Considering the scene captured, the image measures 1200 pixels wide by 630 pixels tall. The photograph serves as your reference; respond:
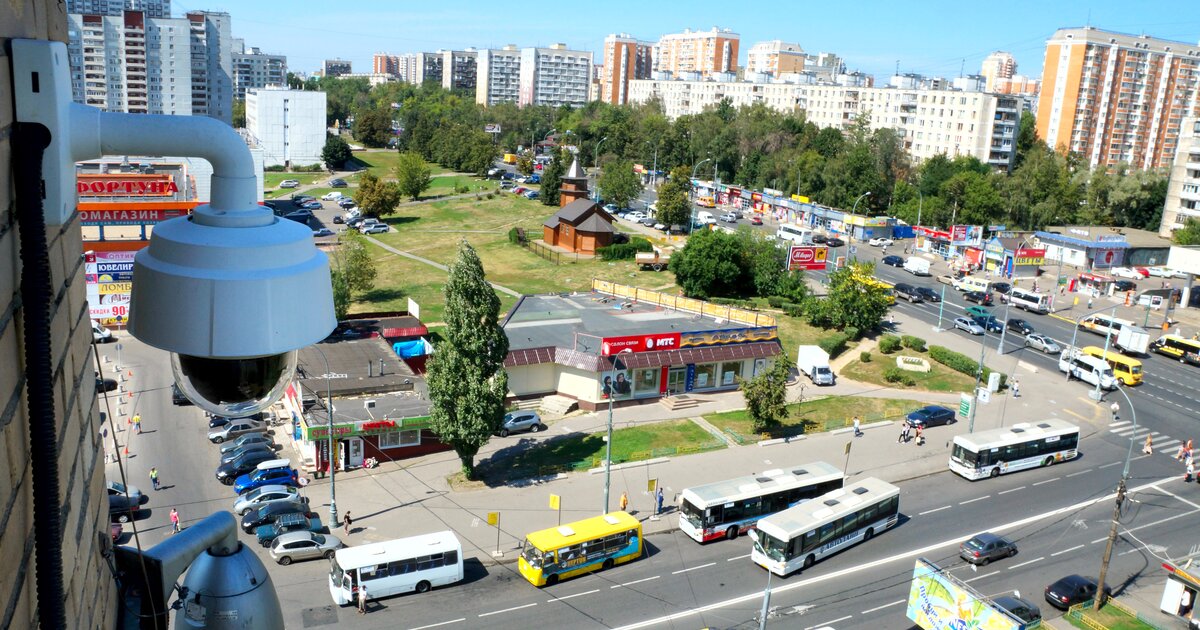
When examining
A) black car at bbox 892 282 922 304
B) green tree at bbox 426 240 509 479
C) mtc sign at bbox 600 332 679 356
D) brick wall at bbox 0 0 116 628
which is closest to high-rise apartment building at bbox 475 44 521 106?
black car at bbox 892 282 922 304

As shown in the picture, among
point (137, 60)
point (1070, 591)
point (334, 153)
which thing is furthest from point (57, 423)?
point (334, 153)

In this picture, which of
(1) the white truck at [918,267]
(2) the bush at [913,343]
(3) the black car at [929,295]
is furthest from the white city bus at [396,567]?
(1) the white truck at [918,267]

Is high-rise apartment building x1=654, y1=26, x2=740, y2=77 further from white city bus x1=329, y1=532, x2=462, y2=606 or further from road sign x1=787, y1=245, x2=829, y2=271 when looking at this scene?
white city bus x1=329, y1=532, x2=462, y2=606

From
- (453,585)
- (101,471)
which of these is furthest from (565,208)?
(101,471)

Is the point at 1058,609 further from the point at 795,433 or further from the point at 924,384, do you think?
the point at 924,384

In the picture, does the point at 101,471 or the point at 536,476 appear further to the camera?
the point at 536,476

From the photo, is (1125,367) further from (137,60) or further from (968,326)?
(137,60)

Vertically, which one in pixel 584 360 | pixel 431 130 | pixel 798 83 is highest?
pixel 798 83
